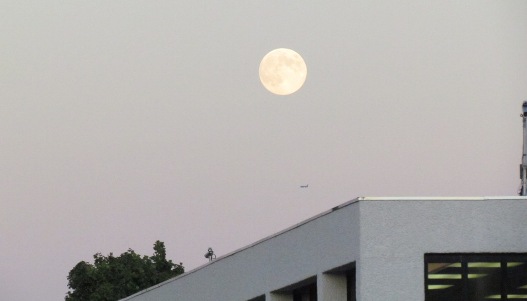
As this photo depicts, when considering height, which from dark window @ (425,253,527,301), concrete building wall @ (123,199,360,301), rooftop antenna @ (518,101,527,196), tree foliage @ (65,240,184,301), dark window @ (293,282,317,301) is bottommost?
dark window @ (425,253,527,301)

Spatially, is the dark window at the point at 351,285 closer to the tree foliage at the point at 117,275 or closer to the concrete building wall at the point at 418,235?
the concrete building wall at the point at 418,235

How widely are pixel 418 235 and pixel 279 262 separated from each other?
22.2 feet

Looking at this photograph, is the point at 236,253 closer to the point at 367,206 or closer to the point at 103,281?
the point at 367,206

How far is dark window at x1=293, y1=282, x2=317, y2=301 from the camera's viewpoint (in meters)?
42.9

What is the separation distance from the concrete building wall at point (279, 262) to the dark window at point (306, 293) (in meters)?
0.43

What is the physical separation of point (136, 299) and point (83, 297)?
59.1 metres

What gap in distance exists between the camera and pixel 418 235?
38344 millimetres

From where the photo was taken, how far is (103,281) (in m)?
117

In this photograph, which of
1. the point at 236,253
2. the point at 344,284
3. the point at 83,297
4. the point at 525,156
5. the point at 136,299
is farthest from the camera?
the point at 83,297

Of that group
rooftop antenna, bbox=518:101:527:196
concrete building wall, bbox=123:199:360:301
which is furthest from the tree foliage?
rooftop antenna, bbox=518:101:527:196

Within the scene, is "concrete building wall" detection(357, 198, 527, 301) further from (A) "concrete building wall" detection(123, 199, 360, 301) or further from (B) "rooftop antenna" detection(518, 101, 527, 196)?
(B) "rooftop antenna" detection(518, 101, 527, 196)

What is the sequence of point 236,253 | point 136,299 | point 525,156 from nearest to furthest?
point 525,156 → point 236,253 → point 136,299

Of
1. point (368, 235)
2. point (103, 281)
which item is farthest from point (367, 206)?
point (103, 281)

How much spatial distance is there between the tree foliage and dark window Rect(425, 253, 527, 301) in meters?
76.9
